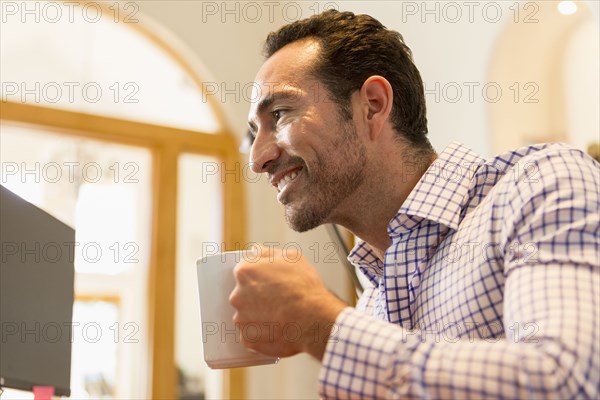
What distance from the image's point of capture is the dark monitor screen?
107 cm

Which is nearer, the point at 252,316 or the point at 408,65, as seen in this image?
the point at 252,316

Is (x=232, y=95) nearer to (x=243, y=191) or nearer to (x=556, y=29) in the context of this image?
(x=243, y=191)

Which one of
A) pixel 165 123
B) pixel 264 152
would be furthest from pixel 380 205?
pixel 165 123

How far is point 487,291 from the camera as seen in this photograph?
867mm

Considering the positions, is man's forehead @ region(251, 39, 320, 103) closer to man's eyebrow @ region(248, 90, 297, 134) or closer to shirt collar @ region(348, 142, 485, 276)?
man's eyebrow @ region(248, 90, 297, 134)

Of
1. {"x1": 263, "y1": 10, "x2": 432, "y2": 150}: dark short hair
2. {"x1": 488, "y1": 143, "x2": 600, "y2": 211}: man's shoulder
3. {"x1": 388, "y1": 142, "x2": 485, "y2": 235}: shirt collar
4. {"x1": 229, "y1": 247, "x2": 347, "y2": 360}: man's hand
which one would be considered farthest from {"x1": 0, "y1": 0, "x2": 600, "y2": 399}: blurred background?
{"x1": 229, "y1": 247, "x2": 347, "y2": 360}: man's hand

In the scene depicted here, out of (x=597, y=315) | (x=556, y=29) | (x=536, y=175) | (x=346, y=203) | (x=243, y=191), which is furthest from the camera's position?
(x=243, y=191)

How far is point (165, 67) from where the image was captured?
10.4 ft

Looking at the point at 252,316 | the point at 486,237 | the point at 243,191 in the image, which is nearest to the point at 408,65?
the point at 486,237

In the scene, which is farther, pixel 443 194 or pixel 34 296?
pixel 34 296

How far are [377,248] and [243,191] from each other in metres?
1.95

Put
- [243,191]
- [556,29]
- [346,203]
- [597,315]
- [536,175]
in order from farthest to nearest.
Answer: [243,191] → [556,29] → [346,203] → [536,175] → [597,315]

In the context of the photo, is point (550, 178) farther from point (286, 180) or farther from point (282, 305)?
point (286, 180)

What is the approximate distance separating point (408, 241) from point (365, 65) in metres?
0.39
